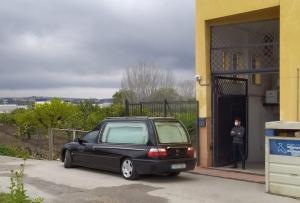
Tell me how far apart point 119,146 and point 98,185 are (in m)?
1.75

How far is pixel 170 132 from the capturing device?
13.5 m

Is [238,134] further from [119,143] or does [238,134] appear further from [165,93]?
[165,93]

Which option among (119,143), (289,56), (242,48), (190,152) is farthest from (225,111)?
(119,143)

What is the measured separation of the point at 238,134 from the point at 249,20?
3446mm

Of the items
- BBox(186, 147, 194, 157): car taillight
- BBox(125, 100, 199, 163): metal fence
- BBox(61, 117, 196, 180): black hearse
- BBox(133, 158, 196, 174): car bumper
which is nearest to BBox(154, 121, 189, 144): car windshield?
A: BBox(61, 117, 196, 180): black hearse

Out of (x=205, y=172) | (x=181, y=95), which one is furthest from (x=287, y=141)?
(x=181, y=95)

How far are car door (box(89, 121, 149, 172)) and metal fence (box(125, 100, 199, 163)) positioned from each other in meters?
2.92

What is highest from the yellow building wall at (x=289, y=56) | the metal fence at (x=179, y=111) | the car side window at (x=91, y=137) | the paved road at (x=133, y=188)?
the yellow building wall at (x=289, y=56)

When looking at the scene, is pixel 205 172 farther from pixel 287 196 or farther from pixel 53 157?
pixel 53 157

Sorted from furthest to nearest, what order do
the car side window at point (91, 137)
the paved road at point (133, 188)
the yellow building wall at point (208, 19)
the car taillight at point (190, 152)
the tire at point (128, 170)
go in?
the car side window at point (91, 137) → the yellow building wall at point (208, 19) → the car taillight at point (190, 152) → the tire at point (128, 170) → the paved road at point (133, 188)

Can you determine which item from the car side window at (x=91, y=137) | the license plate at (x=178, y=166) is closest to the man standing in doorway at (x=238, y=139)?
the license plate at (x=178, y=166)

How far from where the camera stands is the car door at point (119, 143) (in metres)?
13.3

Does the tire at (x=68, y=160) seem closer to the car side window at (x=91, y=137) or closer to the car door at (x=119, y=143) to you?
the car side window at (x=91, y=137)

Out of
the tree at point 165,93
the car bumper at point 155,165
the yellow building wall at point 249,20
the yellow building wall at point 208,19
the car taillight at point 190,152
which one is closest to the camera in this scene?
the car bumper at point 155,165
